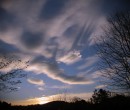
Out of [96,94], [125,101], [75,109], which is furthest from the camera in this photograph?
[96,94]

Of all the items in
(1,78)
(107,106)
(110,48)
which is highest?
(110,48)

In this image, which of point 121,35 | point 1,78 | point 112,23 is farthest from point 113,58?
point 1,78

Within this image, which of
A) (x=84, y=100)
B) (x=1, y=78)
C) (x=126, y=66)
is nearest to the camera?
(x=126, y=66)

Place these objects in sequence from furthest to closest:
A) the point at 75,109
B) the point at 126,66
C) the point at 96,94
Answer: the point at 96,94
the point at 75,109
the point at 126,66

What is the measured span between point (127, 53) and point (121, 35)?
144 cm

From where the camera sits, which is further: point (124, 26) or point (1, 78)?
point (1, 78)

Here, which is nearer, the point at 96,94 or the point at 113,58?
the point at 113,58

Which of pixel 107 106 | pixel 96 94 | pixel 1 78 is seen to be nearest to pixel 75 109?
pixel 107 106

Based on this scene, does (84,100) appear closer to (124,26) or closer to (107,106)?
(107,106)

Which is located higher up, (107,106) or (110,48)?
(110,48)

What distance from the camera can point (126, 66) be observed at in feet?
42.6

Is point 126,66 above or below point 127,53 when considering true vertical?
below

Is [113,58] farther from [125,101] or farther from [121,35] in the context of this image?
[125,101]

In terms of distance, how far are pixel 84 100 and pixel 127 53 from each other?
19.5m
